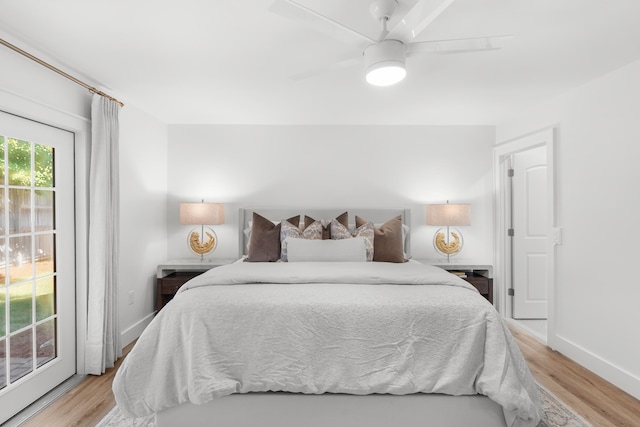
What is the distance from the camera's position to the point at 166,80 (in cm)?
283

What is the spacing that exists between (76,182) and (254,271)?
1566 mm

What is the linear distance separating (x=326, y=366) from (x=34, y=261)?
207 cm

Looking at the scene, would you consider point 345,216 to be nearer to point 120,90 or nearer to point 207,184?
point 207,184

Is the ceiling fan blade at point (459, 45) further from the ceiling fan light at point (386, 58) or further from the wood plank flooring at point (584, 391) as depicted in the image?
the wood plank flooring at point (584, 391)

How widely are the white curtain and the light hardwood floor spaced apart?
0.66 ft

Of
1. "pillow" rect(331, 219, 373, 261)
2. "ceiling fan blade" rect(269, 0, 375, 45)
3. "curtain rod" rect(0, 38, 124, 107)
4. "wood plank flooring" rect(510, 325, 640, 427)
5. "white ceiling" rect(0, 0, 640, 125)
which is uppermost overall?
"white ceiling" rect(0, 0, 640, 125)

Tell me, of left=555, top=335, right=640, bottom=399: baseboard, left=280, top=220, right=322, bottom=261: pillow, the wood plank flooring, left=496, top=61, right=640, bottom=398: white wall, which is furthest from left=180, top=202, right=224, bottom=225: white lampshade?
left=555, top=335, right=640, bottom=399: baseboard

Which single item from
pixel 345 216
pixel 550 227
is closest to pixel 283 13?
pixel 345 216

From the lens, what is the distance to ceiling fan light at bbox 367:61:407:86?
1.85 meters

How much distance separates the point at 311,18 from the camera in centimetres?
161

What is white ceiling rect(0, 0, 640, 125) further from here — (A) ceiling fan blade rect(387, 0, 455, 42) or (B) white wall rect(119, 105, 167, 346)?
(B) white wall rect(119, 105, 167, 346)

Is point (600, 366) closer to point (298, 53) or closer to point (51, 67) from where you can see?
point (298, 53)

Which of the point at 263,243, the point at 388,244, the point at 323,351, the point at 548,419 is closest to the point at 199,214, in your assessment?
the point at 263,243

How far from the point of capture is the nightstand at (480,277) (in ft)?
12.1
